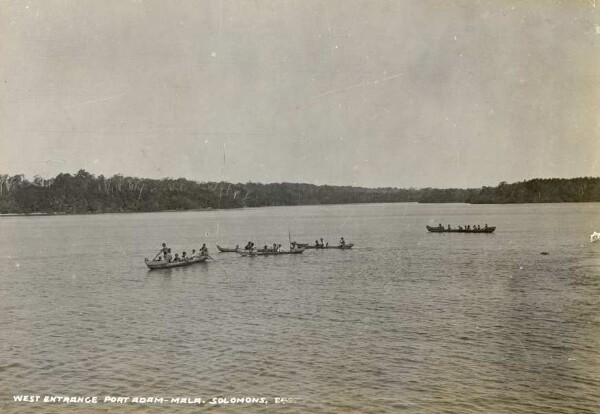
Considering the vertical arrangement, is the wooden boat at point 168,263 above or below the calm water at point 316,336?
above

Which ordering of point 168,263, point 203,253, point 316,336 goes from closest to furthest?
point 316,336 < point 168,263 < point 203,253

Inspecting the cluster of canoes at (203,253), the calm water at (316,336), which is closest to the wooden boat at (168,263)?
the cluster of canoes at (203,253)

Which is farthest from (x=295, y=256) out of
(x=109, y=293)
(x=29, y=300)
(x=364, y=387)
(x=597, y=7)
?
(x=597, y=7)

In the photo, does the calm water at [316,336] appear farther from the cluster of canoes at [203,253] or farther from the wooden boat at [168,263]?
the cluster of canoes at [203,253]

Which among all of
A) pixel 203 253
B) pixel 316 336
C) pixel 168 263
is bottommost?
pixel 316 336

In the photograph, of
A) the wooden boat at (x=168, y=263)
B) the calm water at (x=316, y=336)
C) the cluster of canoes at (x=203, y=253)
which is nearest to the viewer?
the calm water at (x=316, y=336)

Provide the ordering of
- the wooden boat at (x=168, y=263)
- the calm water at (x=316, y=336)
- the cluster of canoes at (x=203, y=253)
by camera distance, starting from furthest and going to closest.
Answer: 1. the cluster of canoes at (x=203, y=253)
2. the wooden boat at (x=168, y=263)
3. the calm water at (x=316, y=336)

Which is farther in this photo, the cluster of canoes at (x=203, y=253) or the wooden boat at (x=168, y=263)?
the cluster of canoes at (x=203, y=253)

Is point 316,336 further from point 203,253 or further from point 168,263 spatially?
point 203,253

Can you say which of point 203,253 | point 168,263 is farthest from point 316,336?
point 203,253
